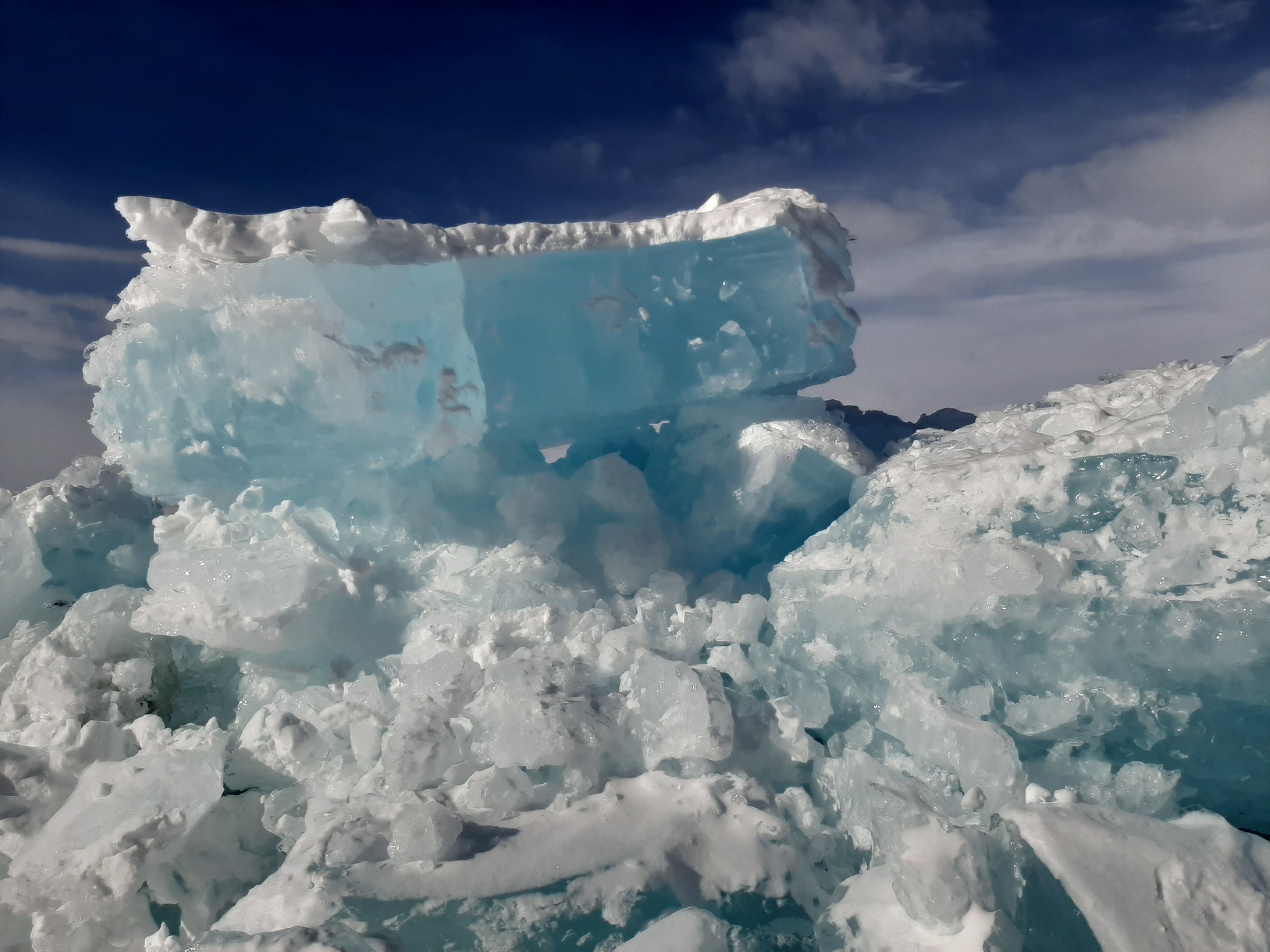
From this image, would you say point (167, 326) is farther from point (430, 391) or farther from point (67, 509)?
point (67, 509)

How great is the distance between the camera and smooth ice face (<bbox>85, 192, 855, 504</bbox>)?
11.7 feet

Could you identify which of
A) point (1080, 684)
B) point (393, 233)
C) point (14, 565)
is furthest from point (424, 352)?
point (1080, 684)

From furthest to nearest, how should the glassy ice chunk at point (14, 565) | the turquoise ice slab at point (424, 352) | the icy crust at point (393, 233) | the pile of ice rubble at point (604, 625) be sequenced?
the glassy ice chunk at point (14, 565) → the turquoise ice slab at point (424, 352) → the icy crust at point (393, 233) → the pile of ice rubble at point (604, 625)

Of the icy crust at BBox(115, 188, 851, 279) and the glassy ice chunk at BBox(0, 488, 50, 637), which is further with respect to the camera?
the glassy ice chunk at BBox(0, 488, 50, 637)

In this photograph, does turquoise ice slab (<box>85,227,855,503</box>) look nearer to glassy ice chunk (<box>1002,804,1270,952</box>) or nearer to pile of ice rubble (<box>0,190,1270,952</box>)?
pile of ice rubble (<box>0,190,1270,952</box>)

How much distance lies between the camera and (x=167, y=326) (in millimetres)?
3574

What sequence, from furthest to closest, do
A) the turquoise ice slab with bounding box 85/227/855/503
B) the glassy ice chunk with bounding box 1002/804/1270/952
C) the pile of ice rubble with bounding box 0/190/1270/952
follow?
the turquoise ice slab with bounding box 85/227/855/503 → the pile of ice rubble with bounding box 0/190/1270/952 → the glassy ice chunk with bounding box 1002/804/1270/952

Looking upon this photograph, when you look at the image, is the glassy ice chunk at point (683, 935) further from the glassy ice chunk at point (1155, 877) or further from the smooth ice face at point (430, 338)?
the smooth ice face at point (430, 338)

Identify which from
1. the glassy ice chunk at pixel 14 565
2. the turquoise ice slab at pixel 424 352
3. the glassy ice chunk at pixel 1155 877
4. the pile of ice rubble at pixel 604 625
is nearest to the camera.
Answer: the glassy ice chunk at pixel 1155 877

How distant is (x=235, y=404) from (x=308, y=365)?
407 mm

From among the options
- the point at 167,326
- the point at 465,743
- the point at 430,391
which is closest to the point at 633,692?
the point at 465,743

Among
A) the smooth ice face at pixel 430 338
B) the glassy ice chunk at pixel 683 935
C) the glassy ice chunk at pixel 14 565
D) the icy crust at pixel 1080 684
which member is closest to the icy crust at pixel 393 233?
the smooth ice face at pixel 430 338

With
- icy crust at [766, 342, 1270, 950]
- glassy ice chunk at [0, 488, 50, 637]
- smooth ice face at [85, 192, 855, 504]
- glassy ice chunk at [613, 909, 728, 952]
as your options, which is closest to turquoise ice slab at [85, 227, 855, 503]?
smooth ice face at [85, 192, 855, 504]

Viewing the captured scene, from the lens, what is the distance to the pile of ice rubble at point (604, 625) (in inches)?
83.0
